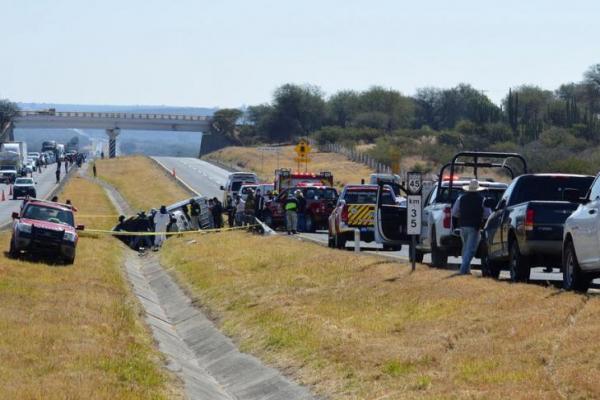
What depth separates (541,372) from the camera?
42.1 feet

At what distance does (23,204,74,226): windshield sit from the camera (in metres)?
36.3

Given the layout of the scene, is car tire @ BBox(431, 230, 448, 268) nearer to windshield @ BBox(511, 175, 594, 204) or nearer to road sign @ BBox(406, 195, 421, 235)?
road sign @ BBox(406, 195, 421, 235)

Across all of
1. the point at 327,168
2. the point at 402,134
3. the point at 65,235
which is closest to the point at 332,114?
the point at 402,134

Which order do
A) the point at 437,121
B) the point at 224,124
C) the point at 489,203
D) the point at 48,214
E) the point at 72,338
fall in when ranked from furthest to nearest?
the point at 224,124
the point at 437,121
the point at 48,214
the point at 489,203
the point at 72,338

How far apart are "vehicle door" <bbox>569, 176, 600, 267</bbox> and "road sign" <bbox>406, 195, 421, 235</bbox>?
651 centimetres

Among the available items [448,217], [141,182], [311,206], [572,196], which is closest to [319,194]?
[311,206]

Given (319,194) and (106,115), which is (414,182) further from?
(106,115)

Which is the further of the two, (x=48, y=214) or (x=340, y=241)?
(x=340, y=241)

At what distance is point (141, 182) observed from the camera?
346ft

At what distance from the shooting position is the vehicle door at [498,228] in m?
22.2

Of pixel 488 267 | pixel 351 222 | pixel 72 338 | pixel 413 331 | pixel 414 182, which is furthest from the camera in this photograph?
pixel 351 222

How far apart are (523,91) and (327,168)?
124 ft

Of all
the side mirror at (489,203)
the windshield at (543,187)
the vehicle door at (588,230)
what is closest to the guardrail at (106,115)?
the side mirror at (489,203)

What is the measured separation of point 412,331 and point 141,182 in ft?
292
